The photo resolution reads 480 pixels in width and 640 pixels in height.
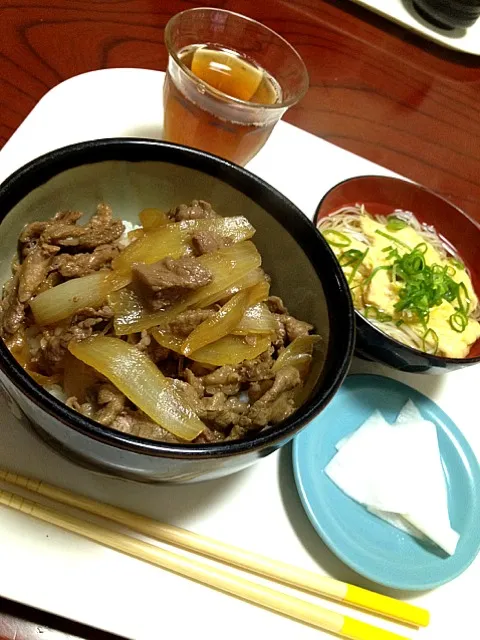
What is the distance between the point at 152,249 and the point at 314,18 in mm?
1864

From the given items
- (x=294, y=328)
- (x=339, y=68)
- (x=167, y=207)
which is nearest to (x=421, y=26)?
(x=339, y=68)

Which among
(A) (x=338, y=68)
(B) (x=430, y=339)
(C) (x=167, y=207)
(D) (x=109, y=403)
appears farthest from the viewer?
(A) (x=338, y=68)

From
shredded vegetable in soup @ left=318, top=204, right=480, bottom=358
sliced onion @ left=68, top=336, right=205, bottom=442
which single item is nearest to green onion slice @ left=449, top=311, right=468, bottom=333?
shredded vegetable in soup @ left=318, top=204, right=480, bottom=358

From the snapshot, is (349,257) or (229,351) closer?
(229,351)

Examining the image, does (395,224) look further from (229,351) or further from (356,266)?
(229,351)

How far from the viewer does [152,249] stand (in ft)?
3.59

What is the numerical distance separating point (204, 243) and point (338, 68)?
5.29ft

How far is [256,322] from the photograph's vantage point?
1.10 m

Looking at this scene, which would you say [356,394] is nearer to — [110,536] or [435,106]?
[110,536]

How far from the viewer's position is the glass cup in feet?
4.74

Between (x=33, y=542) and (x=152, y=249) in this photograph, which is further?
(x=152, y=249)

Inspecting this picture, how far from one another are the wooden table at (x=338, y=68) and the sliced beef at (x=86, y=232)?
58cm

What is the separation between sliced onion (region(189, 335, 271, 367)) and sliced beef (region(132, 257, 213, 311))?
102 mm

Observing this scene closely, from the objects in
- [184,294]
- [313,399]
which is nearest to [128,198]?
[184,294]
